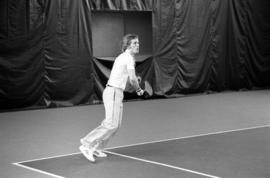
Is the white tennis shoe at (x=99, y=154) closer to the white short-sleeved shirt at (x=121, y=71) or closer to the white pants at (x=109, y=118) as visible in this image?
the white pants at (x=109, y=118)

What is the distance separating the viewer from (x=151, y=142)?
7.53 metres

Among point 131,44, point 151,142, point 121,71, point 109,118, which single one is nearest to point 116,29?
point 151,142

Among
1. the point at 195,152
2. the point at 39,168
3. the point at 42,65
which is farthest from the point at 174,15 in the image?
the point at 39,168

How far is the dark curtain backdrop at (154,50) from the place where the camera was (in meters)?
11.0

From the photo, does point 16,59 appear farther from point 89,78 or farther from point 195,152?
point 195,152

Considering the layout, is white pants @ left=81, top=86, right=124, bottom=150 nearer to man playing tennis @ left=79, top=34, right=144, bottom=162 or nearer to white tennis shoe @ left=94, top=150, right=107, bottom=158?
man playing tennis @ left=79, top=34, right=144, bottom=162

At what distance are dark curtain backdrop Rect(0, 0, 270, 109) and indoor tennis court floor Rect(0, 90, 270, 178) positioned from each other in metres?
Result: 0.62

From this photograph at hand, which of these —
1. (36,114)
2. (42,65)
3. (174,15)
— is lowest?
(36,114)

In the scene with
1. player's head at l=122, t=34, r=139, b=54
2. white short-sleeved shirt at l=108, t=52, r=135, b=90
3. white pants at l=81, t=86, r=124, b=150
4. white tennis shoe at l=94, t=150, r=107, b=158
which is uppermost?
player's head at l=122, t=34, r=139, b=54

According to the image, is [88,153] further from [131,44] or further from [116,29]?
[116,29]

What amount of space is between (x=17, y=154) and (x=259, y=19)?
1025 centimetres

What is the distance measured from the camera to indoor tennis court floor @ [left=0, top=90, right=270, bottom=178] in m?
5.80

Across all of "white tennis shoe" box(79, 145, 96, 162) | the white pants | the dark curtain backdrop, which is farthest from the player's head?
the dark curtain backdrop

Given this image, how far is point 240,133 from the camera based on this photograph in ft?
26.7
